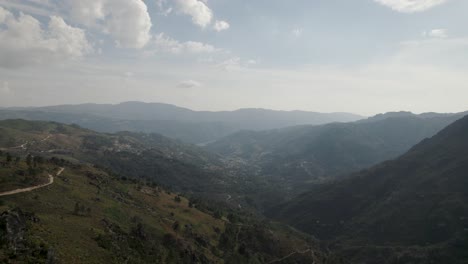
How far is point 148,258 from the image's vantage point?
292 ft

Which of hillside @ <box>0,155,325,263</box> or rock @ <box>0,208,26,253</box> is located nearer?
rock @ <box>0,208,26,253</box>

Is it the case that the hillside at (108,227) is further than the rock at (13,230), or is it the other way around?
the hillside at (108,227)

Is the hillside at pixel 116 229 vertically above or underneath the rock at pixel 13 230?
underneath

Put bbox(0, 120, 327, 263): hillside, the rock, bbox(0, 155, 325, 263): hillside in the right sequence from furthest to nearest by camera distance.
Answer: bbox(0, 120, 327, 263): hillside
bbox(0, 155, 325, 263): hillside
the rock

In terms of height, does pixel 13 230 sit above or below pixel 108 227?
above

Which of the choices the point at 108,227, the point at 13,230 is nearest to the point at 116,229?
the point at 108,227

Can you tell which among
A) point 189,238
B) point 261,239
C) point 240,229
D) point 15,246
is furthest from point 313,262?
point 15,246

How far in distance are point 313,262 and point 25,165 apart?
127491mm

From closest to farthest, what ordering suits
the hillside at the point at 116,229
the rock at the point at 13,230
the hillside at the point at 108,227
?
the rock at the point at 13,230, the hillside at the point at 116,229, the hillside at the point at 108,227

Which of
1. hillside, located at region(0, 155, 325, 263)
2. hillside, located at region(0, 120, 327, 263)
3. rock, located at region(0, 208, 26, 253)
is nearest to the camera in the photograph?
rock, located at region(0, 208, 26, 253)

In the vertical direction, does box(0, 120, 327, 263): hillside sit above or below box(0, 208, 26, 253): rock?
below

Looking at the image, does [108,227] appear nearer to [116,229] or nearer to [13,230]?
[116,229]

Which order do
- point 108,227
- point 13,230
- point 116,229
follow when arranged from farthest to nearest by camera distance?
point 116,229, point 108,227, point 13,230

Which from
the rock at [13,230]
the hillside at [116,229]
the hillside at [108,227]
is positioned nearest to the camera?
the rock at [13,230]
